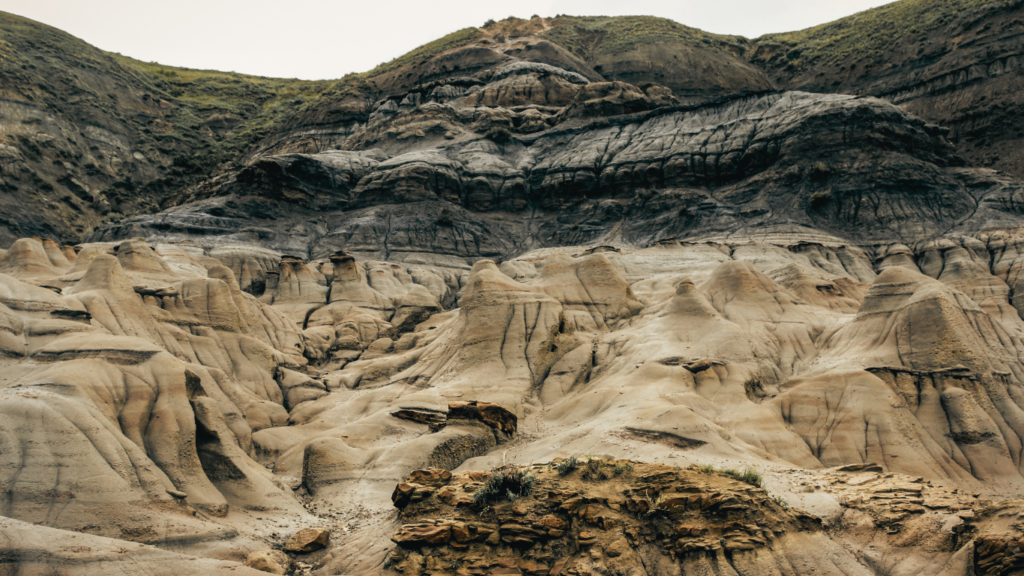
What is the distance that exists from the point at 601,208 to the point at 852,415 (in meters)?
42.5

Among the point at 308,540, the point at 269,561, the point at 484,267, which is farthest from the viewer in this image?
the point at 484,267

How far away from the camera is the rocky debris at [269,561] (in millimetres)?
14023

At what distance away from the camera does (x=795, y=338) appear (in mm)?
29281

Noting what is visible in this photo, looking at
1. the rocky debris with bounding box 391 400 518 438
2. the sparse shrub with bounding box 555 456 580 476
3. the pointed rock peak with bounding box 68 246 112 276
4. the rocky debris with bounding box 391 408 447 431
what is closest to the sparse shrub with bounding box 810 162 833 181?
the rocky debris with bounding box 391 400 518 438

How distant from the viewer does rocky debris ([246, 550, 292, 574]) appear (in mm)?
14023

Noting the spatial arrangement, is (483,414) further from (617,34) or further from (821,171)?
(617,34)

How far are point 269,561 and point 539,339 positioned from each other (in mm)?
16718

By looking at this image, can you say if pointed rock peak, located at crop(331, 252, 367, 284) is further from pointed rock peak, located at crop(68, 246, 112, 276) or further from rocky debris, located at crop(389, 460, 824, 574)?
rocky debris, located at crop(389, 460, 824, 574)

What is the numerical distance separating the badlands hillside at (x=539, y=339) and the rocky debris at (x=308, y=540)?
59mm

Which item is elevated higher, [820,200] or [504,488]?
[820,200]

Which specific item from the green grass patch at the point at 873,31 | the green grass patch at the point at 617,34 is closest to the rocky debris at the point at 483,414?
the green grass patch at the point at 873,31

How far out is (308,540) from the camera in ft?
51.5

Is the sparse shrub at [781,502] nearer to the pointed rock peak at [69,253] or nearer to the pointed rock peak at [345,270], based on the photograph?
the pointed rock peak at [345,270]

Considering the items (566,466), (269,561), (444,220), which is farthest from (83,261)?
(444,220)
